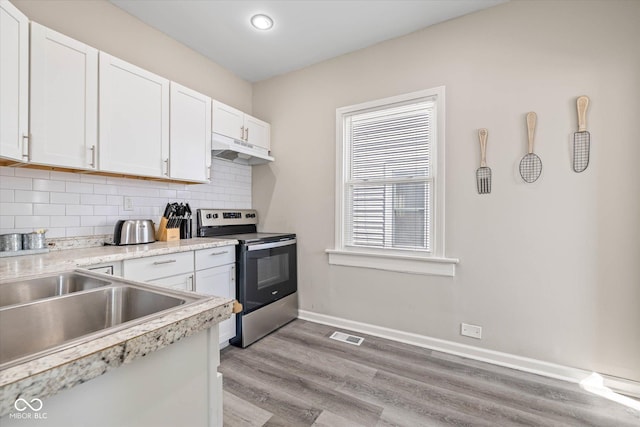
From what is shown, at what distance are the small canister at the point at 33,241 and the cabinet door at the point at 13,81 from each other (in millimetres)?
500

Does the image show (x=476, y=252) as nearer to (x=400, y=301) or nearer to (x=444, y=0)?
(x=400, y=301)

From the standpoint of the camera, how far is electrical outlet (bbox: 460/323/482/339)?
2.31 meters

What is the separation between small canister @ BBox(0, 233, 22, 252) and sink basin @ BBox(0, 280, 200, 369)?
125 centimetres

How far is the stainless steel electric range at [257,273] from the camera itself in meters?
2.56

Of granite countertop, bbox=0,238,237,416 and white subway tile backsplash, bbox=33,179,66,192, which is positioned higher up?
white subway tile backsplash, bbox=33,179,66,192

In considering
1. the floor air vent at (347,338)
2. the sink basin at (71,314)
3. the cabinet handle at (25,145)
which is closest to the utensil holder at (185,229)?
the cabinet handle at (25,145)

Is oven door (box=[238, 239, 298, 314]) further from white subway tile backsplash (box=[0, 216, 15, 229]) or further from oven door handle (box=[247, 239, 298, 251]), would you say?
white subway tile backsplash (box=[0, 216, 15, 229])

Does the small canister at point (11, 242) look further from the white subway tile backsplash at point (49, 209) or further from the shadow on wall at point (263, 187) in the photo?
the shadow on wall at point (263, 187)

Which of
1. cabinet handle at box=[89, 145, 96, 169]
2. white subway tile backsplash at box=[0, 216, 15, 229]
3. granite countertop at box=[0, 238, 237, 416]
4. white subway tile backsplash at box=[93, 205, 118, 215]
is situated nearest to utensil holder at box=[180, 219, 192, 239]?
white subway tile backsplash at box=[93, 205, 118, 215]

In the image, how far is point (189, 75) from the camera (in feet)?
9.47

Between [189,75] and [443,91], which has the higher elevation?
[189,75]

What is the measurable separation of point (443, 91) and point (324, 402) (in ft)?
8.34

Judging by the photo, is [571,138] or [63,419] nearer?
[63,419]

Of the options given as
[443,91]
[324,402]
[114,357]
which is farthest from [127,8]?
[324,402]
